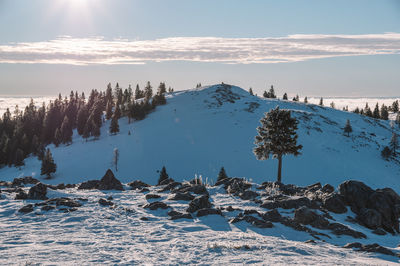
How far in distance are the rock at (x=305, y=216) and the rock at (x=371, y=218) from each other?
375cm

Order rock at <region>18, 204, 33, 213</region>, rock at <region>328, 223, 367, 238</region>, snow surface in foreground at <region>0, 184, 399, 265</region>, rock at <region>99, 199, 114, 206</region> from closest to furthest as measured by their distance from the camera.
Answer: snow surface in foreground at <region>0, 184, 399, 265</region>
rock at <region>328, 223, 367, 238</region>
rock at <region>18, 204, 33, 213</region>
rock at <region>99, 199, 114, 206</region>

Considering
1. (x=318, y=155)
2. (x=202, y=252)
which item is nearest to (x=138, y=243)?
(x=202, y=252)

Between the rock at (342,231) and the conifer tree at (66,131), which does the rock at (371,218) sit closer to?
the rock at (342,231)

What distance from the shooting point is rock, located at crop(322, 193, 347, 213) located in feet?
54.4

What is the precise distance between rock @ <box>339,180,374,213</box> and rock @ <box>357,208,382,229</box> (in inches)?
44.2

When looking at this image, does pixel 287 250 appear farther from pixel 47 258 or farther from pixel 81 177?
pixel 81 177

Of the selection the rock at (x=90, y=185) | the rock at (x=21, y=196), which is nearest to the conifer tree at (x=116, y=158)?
the rock at (x=90, y=185)

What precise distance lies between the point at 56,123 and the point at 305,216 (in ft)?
400

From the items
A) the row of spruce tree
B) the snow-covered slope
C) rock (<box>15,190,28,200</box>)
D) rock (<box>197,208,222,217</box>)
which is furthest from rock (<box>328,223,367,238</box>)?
the row of spruce tree

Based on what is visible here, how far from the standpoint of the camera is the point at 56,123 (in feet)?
387

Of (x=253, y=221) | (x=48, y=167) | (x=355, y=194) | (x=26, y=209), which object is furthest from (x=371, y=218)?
(x=48, y=167)

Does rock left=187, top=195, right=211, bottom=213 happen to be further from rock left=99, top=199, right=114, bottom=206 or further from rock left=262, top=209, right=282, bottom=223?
rock left=99, top=199, right=114, bottom=206

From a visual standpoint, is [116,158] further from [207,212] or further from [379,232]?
[379,232]

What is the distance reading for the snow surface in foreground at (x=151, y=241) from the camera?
845cm
